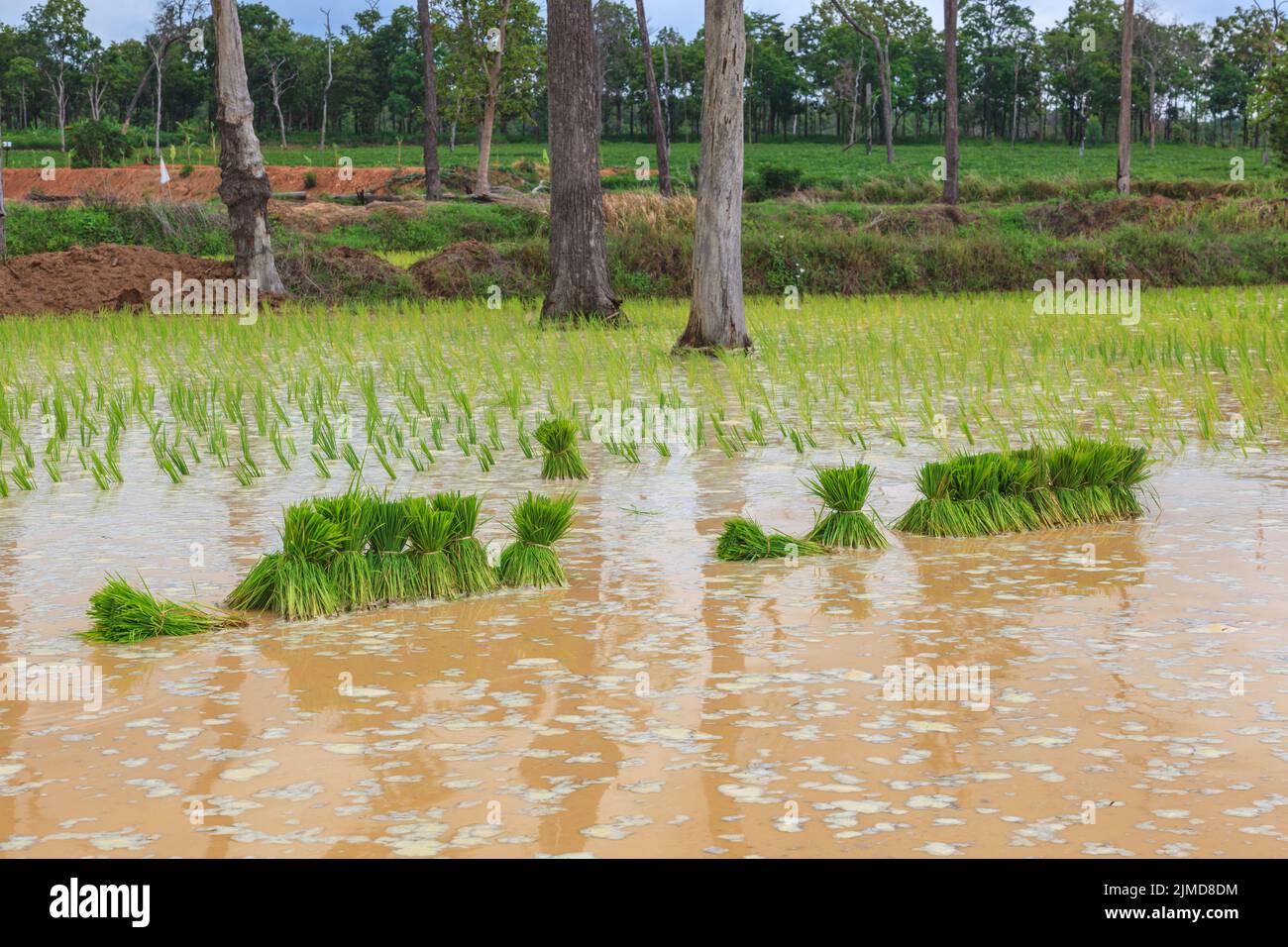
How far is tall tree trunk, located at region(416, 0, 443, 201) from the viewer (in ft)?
103

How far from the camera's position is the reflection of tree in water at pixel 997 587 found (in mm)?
4094

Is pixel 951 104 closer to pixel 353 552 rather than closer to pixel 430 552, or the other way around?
pixel 430 552

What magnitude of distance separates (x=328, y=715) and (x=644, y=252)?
57.0 ft

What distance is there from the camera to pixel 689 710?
12.0 ft

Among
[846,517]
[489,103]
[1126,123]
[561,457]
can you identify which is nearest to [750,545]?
[846,517]

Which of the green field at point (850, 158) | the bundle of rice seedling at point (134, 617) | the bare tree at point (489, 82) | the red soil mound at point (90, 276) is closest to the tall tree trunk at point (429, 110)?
the bare tree at point (489, 82)

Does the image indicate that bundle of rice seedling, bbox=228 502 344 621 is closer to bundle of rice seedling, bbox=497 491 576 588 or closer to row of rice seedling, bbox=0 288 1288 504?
bundle of rice seedling, bbox=497 491 576 588

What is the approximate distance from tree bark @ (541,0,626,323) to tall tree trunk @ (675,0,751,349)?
106 inches

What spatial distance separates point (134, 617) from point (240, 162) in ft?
45.7

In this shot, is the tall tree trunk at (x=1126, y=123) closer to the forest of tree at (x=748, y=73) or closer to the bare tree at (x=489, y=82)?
the bare tree at (x=489, y=82)

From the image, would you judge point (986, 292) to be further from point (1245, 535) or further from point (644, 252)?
point (1245, 535)

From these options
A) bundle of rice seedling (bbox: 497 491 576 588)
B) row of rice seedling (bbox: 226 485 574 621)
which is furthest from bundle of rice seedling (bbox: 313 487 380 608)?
bundle of rice seedling (bbox: 497 491 576 588)

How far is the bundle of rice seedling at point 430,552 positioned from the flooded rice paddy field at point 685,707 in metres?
0.12
